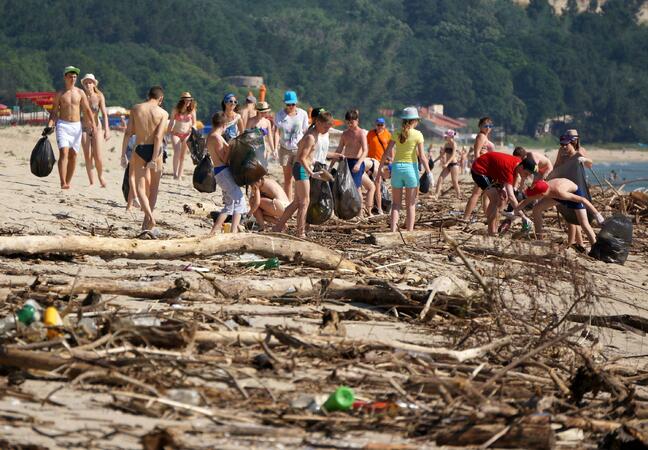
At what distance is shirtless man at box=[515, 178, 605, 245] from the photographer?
460 inches

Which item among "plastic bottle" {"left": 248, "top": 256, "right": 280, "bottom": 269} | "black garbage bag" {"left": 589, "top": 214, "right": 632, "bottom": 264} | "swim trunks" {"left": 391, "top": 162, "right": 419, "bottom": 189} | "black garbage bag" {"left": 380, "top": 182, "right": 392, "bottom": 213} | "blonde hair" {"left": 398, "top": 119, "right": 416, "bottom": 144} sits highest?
"blonde hair" {"left": 398, "top": 119, "right": 416, "bottom": 144}

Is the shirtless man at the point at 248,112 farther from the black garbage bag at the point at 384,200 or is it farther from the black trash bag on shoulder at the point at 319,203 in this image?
the black trash bag on shoulder at the point at 319,203

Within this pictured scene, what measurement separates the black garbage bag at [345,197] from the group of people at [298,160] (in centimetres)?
20

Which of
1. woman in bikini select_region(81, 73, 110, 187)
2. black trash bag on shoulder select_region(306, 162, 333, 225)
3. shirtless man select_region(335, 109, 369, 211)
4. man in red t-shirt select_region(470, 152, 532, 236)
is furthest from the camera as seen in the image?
woman in bikini select_region(81, 73, 110, 187)

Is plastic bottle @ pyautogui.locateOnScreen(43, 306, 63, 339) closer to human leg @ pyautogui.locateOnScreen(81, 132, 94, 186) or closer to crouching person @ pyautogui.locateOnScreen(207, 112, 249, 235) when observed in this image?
crouching person @ pyautogui.locateOnScreen(207, 112, 249, 235)

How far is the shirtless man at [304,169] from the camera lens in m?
10.8

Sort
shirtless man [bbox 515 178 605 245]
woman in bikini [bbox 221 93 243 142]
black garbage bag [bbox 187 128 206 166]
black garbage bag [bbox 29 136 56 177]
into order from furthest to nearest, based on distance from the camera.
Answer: black garbage bag [bbox 187 128 206 166]
woman in bikini [bbox 221 93 243 142]
black garbage bag [bbox 29 136 56 177]
shirtless man [bbox 515 178 605 245]

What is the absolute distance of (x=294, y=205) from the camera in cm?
Answer: 1092

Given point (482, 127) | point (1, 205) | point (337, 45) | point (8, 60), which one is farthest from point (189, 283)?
point (337, 45)

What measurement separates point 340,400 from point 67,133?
8.64 metres

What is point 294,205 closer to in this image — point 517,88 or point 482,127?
point 482,127

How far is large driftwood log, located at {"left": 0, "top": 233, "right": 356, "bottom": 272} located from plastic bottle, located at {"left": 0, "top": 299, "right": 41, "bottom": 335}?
2.14 metres

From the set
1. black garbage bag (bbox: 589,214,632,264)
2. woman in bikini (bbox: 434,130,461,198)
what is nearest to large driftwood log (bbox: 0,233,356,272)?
black garbage bag (bbox: 589,214,632,264)

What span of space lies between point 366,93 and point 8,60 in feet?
129
